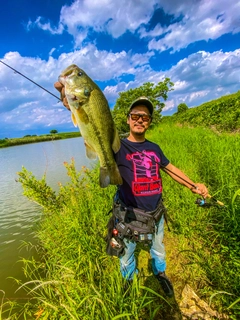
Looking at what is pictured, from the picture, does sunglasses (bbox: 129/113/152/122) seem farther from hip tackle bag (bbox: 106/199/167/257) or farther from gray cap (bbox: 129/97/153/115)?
hip tackle bag (bbox: 106/199/167/257)

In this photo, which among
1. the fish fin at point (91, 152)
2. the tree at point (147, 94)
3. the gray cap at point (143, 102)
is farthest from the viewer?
the tree at point (147, 94)

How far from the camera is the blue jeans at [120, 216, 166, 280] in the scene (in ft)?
7.88

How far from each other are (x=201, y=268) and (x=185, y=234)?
760 mm

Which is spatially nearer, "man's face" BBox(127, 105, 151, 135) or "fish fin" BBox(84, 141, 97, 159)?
"fish fin" BBox(84, 141, 97, 159)

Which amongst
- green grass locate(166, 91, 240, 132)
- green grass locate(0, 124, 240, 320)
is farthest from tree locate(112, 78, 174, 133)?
green grass locate(0, 124, 240, 320)

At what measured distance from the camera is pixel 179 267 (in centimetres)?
308

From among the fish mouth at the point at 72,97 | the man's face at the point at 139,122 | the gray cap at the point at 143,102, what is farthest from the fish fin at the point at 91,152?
the gray cap at the point at 143,102

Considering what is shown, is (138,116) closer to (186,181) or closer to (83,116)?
(83,116)

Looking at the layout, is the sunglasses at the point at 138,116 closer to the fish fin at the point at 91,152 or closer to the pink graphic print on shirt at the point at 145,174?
the pink graphic print on shirt at the point at 145,174

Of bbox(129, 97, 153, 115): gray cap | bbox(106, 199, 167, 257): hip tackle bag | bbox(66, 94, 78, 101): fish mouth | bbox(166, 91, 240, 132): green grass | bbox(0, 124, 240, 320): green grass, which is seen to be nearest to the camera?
bbox(66, 94, 78, 101): fish mouth

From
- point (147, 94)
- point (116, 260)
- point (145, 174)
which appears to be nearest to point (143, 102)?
point (145, 174)

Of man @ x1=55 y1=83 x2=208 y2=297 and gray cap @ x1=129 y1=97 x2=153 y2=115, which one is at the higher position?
gray cap @ x1=129 y1=97 x2=153 y2=115

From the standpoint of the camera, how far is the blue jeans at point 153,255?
7.88 feet

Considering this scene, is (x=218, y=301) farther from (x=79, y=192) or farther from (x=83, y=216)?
(x=79, y=192)
